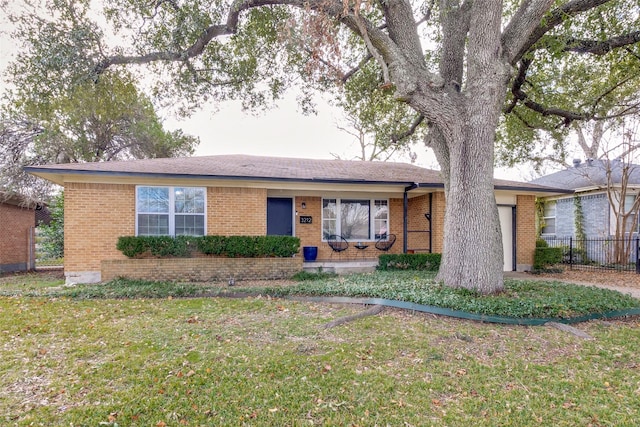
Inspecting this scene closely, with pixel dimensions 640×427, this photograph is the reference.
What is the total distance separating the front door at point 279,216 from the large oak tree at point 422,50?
4.15 m

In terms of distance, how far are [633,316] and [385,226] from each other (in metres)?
7.45

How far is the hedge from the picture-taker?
8938 millimetres

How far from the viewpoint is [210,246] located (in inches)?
366

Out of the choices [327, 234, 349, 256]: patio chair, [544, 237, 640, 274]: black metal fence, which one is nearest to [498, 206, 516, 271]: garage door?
[544, 237, 640, 274]: black metal fence

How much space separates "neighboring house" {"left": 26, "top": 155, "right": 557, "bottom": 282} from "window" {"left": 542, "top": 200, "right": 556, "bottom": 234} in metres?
6.34

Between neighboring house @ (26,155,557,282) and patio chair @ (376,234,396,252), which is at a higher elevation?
neighboring house @ (26,155,557,282)

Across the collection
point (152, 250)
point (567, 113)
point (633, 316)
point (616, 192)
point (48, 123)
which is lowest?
point (633, 316)

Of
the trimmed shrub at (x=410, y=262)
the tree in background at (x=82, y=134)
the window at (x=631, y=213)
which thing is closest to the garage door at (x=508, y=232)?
the trimmed shrub at (x=410, y=262)

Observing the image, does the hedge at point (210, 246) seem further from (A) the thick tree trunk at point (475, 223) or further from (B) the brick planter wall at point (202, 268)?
(A) the thick tree trunk at point (475, 223)

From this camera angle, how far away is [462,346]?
444 centimetres

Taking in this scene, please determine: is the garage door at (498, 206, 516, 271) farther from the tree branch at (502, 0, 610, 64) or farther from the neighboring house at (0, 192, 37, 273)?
the neighboring house at (0, 192, 37, 273)

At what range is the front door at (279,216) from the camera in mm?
11734

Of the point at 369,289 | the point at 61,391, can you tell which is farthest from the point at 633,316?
the point at 61,391

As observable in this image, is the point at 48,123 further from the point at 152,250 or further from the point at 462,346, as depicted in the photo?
the point at 462,346
